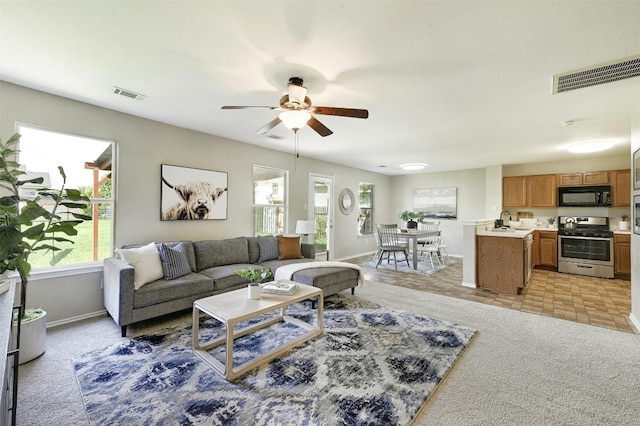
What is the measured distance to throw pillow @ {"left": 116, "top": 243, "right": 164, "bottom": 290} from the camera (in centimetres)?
288

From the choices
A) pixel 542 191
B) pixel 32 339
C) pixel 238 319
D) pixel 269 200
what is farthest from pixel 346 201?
pixel 32 339

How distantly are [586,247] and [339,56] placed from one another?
622cm

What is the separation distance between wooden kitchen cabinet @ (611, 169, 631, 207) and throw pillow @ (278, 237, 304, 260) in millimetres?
6173

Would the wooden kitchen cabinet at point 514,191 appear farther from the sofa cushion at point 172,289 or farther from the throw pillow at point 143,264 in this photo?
the throw pillow at point 143,264

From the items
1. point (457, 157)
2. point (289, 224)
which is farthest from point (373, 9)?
point (457, 157)

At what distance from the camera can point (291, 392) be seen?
1.88 metres

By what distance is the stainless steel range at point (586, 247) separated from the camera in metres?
5.12

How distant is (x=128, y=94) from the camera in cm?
287

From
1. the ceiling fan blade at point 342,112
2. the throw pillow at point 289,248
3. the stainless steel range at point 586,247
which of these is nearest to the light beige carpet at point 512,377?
the throw pillow at point 289,248

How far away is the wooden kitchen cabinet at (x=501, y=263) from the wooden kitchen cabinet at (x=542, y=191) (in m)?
2.52

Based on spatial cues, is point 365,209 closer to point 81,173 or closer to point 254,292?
point 254,292

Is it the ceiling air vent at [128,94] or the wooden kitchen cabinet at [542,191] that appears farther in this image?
the wooden kitchen cabinet at [542,191]

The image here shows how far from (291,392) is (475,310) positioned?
2656 millimetres

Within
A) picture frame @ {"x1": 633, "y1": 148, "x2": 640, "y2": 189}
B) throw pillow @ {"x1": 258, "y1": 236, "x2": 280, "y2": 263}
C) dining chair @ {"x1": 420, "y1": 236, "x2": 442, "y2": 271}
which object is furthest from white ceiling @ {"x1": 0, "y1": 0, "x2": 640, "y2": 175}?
dining chair @ {"x1": 420, "y1": 236, "x2": 442, "y2": 271}
